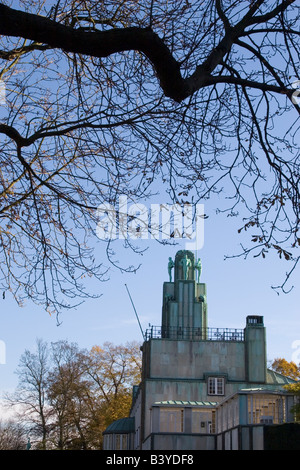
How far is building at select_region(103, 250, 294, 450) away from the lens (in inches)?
1380

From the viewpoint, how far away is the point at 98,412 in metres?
58.4

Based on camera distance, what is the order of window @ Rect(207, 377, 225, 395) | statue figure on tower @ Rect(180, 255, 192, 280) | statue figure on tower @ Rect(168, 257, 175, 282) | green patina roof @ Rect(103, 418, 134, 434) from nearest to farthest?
window @ Rect(207, 377, 225, 395) < green patina roof @ Rect(103, 418, 134, 434) < statue figure on tower @ Rect(180, 255, 192, 280) < statue figure on tower @ Rect(168, 257, 175, 282)

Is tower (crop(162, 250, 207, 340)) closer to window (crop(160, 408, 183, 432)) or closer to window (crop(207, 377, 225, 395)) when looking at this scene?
window (crop(207, 377, 225, 395))

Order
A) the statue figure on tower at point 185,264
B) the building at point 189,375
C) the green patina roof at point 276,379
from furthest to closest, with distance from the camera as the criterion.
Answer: the statue figure on tower at point 185,264 → the green patina roof at point 276,379 → the building at point 189,375

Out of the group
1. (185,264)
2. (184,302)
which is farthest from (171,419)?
(185,264)

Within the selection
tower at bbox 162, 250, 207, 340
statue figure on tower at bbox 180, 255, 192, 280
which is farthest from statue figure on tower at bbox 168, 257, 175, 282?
statue figure on tower at bbox 180, 255, 192, 280

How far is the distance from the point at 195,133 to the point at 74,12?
3.10 metres

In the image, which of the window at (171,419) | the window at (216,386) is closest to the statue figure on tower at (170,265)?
the window at (216,386)

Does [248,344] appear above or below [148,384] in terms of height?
above

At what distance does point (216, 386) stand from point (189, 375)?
1.90m

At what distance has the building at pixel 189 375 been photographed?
3506cm

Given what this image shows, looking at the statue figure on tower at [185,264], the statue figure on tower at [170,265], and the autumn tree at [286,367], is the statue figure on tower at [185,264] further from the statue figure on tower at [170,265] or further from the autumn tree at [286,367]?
the autumn tree at [286,367]
